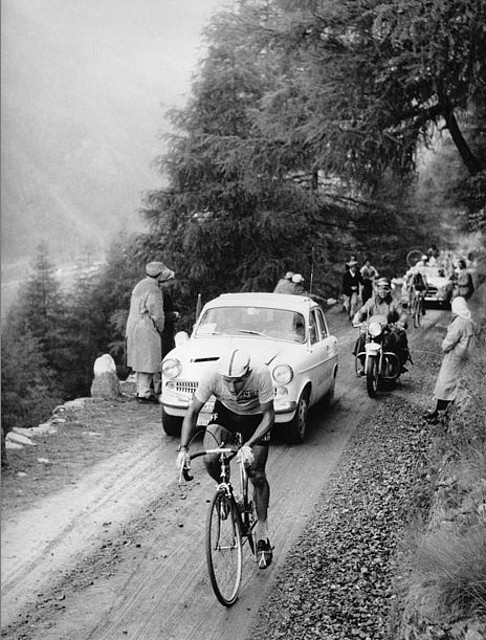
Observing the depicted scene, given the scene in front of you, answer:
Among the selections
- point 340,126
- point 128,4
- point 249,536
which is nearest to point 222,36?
point 340,126

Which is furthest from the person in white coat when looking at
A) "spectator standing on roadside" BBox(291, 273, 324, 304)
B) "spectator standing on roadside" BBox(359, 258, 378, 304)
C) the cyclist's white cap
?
the cyclist's white cap

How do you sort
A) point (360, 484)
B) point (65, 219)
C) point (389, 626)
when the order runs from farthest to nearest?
point (360, 484)
point (65, 219)
point (389, 626)

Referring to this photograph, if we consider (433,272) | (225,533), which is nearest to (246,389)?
(225,533)

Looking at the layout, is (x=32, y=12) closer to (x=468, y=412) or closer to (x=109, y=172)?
(x=109, y=172)

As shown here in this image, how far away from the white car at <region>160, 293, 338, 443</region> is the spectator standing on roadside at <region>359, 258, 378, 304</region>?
498 millimetres

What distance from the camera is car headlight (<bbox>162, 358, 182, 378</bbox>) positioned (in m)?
5.98

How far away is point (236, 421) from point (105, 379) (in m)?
3.34

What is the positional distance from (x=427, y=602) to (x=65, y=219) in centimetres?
298

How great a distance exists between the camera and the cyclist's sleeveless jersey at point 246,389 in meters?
3.76

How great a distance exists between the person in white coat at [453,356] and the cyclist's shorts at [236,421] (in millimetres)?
2893

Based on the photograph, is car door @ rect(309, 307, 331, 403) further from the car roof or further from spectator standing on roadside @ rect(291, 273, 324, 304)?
spectator standing on roadside @ rect(291, 273, 324, 304)

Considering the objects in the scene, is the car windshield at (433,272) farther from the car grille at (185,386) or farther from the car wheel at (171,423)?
the car wheel at (171,423)

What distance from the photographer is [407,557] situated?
137 inches

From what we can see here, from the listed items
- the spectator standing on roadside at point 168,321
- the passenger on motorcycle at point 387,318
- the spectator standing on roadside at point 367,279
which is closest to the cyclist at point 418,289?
the passenger on motorcycle at point 387,318
